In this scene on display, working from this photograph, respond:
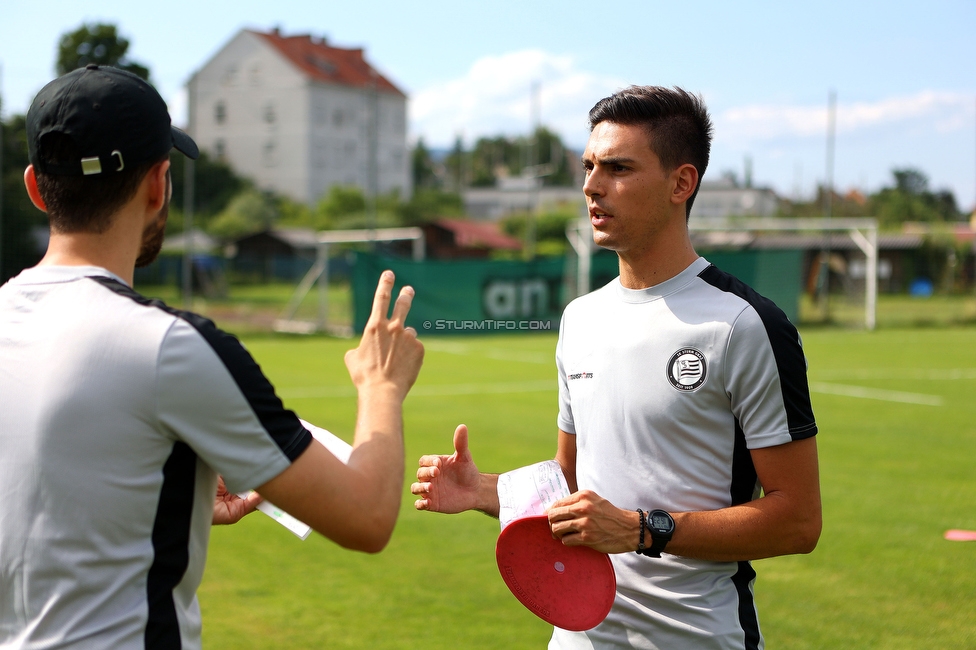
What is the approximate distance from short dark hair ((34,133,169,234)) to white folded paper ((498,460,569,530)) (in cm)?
115

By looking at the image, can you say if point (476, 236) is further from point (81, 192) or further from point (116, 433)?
point (116, 433)

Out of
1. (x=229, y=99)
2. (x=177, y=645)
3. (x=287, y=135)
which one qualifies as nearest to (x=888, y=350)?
(x=177, y=645)

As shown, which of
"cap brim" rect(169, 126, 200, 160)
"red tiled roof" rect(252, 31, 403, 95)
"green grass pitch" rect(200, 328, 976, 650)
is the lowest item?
"green grass pitch" rect(200, 328, 976, 650)

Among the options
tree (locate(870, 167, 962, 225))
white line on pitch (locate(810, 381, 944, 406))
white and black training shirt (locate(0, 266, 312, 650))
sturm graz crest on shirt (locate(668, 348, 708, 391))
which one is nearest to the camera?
white and black training shirt (locate(0, 266, 312, 650))

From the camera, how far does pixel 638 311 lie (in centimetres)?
263

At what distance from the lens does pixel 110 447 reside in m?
1.64

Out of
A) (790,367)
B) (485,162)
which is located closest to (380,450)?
(790,367)

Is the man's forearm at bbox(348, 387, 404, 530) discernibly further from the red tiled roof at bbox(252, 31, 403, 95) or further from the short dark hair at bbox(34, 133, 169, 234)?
the red tiled roof at bbox(252, 31, 403, 95)

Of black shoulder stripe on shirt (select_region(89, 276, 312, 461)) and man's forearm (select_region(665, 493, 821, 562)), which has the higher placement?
black shoulder stripe on shirt (select_region(89, 276, 312, 461))

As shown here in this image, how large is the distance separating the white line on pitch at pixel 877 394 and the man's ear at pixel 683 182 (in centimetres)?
1144

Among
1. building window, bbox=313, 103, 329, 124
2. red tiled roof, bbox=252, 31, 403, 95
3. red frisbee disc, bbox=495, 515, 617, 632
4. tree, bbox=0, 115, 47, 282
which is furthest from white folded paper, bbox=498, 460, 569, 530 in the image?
red tiled roof, bbox=252, 31, 403, 95

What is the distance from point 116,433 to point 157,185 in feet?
1.62

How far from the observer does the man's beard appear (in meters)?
1.87

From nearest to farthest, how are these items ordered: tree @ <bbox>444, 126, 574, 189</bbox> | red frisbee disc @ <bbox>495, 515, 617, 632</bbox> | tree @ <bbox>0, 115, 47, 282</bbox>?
1. red frisbee disc @ <bbox>495, 515, 617, 632</bbox>
2. tree @ <bbox>0, 115, 47, 282</bbox>
3. tree @ <bbox>444, 126, 574, 189</bbox>
